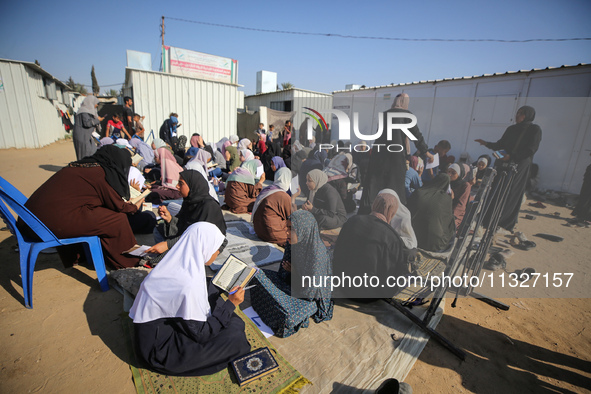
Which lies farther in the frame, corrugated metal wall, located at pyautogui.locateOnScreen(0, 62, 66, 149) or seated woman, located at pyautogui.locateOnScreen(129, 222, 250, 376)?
corrugated metal wall, located at pyautogui.locateOnScreen(0, 62, 66, 149)

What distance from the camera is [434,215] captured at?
239cm

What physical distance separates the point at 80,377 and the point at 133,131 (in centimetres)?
842

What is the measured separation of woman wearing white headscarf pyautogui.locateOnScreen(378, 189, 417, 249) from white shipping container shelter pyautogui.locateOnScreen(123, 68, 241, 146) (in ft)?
30.5

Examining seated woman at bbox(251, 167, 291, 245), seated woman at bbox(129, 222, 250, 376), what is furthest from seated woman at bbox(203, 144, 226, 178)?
seated woman at bbox(129, 222, 250, 376)

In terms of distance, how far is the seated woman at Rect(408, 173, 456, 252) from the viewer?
2248mm

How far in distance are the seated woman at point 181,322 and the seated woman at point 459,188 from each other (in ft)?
6.58

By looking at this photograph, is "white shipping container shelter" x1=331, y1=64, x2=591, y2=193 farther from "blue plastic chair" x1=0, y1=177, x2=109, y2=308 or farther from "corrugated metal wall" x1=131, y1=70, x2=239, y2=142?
"corrugated metal wall" x1=131, y1=70, x2=239, y2=142

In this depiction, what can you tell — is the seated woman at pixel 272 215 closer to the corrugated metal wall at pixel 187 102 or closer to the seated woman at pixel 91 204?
the seated woman at pixel 91 204

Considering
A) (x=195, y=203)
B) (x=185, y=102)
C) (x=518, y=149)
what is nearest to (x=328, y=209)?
(x=195, y=203)

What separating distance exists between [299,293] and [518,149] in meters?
2.04

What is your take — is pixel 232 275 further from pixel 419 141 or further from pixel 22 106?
pixel 22 106

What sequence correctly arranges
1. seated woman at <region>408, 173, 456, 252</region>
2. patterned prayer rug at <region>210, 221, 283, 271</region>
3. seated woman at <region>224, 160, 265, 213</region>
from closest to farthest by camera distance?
seated woman at <region>408, 173, 456, 252</region> < patterned prayer rug at <region>210, 221, 283, 271</region> < seated woman at <region>224, 160, 265, 213</region>

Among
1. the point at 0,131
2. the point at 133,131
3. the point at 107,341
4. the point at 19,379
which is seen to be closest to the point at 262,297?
the point at 107,341

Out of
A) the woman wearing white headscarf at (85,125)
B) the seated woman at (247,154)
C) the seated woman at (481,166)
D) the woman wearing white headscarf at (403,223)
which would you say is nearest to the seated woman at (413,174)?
the woman wearing white headscarf at (403,223)
